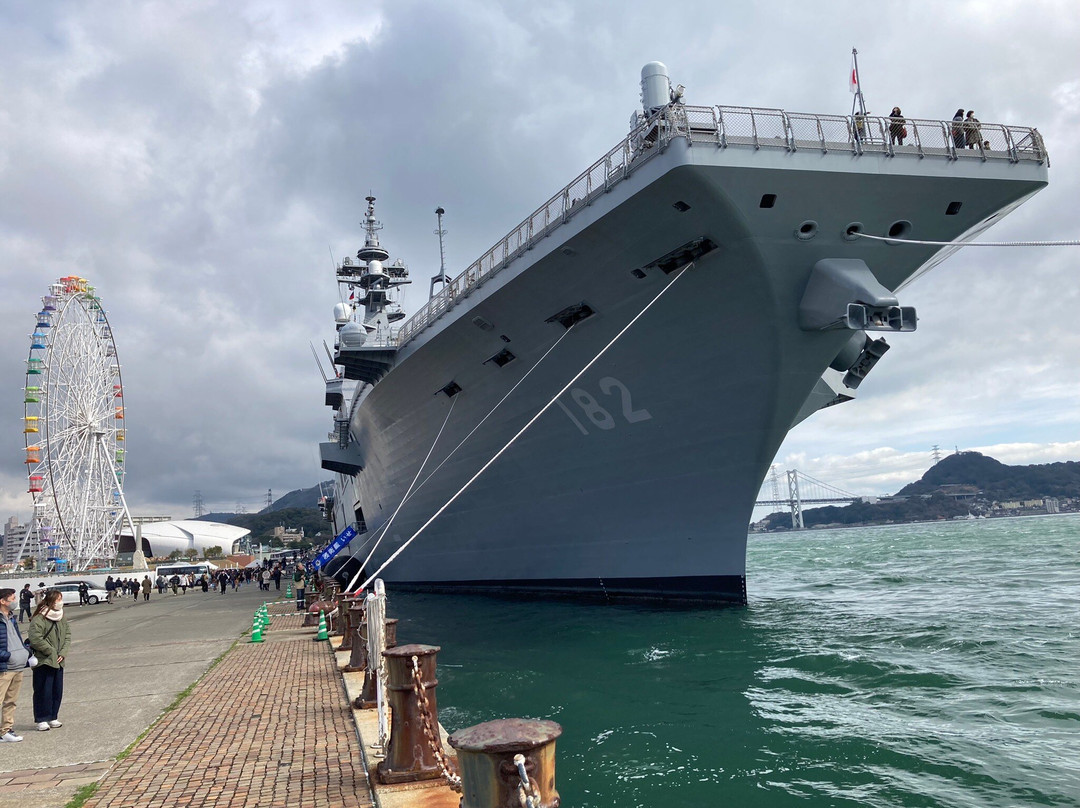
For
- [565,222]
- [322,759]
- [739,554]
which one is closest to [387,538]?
[739,554]

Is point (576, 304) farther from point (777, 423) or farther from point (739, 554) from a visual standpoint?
point (739, 554)

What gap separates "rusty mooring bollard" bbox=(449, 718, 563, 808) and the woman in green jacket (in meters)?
4.94

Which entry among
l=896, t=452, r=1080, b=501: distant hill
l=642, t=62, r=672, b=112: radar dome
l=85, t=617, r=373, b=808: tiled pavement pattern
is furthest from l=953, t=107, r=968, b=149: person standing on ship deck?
l=896, t=452, r=1080, b=501: distant hill

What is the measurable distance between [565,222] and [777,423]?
4.47 m

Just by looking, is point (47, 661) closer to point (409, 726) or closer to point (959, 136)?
point (409, 726)

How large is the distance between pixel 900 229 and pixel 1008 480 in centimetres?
13137

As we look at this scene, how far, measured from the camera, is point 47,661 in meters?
5.47

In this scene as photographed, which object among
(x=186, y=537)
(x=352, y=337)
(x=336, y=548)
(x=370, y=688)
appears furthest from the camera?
(x=186, y=537)

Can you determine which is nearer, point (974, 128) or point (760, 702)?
point (760, 702)

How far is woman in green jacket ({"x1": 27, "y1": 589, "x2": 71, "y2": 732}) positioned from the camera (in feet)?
18.0

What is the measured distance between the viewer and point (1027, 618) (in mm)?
10953

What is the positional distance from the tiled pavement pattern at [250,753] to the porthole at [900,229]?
8941 mm

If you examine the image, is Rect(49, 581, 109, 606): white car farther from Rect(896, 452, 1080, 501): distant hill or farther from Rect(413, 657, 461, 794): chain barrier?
Rect(896, 452, 1080, 501): distant hill

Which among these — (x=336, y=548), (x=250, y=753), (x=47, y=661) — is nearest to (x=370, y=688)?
(x=250, y=753)
